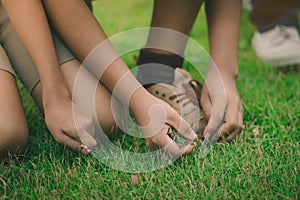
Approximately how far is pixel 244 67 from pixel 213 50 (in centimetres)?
64

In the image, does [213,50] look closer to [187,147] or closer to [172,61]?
[172,61]

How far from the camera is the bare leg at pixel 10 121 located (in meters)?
1.33

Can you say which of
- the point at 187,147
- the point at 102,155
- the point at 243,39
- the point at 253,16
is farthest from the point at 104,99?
the point at 243,39

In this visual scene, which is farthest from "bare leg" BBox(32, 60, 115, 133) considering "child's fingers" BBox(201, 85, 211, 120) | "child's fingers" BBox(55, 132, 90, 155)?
"child's fingers" BBox(201, 85, 211, 120)

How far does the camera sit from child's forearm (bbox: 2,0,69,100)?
1.32 meters

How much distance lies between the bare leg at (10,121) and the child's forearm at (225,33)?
0.61m

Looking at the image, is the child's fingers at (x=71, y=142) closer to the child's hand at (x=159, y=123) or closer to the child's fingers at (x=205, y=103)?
the child's hand at (x=159, y=123)

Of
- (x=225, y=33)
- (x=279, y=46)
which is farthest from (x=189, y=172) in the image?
(x=279, y=46)

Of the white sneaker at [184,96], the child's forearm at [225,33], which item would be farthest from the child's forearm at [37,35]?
the child's forearm at [225,33]

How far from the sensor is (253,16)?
7.91 feet

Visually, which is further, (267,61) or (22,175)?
(267,61)

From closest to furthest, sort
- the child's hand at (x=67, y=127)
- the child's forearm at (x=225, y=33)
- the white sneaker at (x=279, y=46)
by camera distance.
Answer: the child's hand at (x=67, y=127), the child's forearm at (x=225, y=33), the white sneaker at (x=279, y=46)

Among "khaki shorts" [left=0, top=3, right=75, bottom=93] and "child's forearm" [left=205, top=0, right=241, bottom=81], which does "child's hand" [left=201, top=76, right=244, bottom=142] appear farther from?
"khaki shorts" [left=0, top=3, right=75, bottom=93]

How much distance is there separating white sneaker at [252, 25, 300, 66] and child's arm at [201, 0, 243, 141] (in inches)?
24.1
